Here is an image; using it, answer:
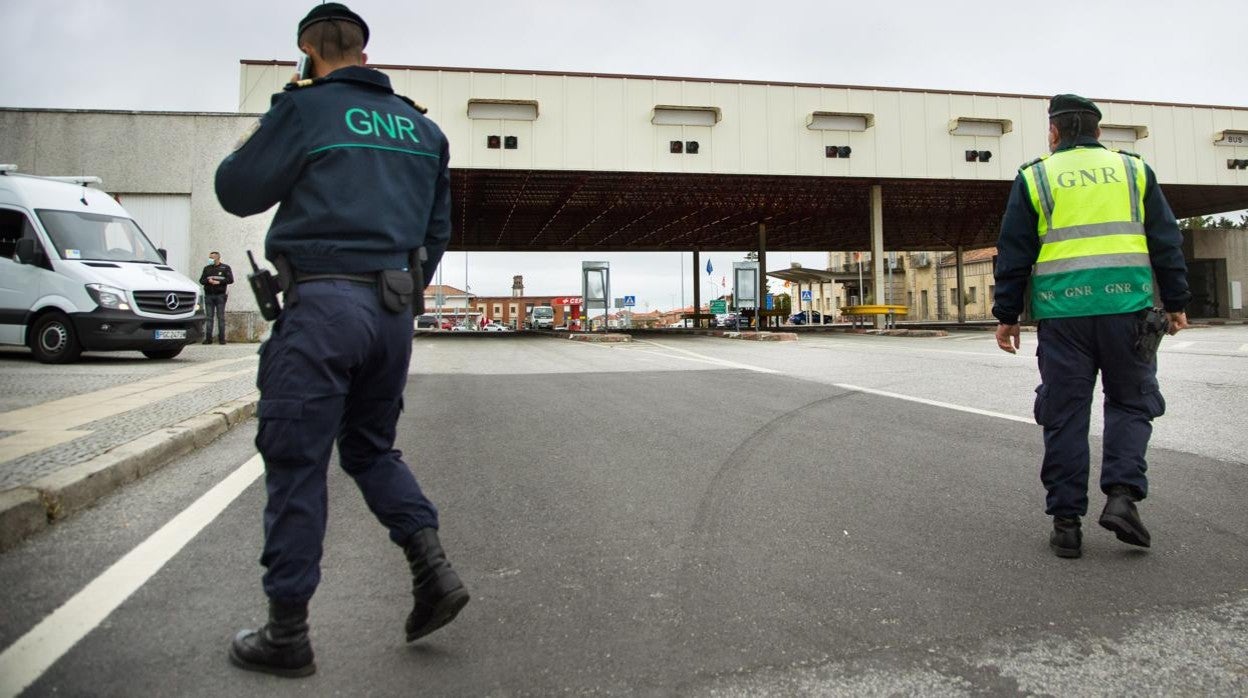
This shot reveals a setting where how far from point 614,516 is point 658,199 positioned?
29696 millimetres

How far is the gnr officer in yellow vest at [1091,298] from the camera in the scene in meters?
3.04

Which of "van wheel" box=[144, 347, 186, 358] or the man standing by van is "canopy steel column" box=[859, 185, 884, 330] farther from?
"van wheel" box=[144, 347, 186, 358]

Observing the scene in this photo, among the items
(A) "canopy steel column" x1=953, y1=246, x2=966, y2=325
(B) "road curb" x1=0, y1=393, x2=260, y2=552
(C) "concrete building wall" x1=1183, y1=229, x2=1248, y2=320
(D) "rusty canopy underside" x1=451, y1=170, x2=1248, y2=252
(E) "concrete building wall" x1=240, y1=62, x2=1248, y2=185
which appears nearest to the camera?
(B) "road curb" x1=0, y1=393, x2=260, y2=552

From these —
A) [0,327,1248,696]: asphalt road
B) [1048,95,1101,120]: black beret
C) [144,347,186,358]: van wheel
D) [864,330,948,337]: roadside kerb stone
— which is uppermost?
[1048,95,1101,120]: black beret

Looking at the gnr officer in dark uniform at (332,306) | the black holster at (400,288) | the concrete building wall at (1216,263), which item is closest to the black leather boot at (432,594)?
the gnr officer in dark uniform at (332,306)

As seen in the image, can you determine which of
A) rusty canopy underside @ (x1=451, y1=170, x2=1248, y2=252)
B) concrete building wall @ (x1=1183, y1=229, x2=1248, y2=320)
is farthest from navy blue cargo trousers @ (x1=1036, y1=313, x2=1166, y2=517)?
concrete building wall @ (x1=1183, y1=229, x2=1248, y2=320)

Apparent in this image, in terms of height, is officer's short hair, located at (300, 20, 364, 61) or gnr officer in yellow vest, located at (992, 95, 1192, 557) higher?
officer's short hair, located at (300, 20, 364, 61)

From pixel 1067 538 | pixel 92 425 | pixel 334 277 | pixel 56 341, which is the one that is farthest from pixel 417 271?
pixel 56 341

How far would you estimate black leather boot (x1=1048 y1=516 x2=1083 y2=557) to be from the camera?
2967mm

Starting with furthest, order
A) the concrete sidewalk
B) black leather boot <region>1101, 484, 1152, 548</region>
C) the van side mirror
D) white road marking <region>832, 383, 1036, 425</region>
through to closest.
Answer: the van side mirror
white road marking <region>832, 383, 1036, 425</region>
the concrete sidewalk
black leather boot <region>1101, 484, 1152, 548</region>

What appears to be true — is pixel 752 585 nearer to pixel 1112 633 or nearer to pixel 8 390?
pixel 1112 633

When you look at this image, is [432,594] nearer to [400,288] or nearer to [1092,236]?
[400,288]

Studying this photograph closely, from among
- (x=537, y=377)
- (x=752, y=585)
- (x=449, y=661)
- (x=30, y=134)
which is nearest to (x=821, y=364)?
(x=537, y=377)

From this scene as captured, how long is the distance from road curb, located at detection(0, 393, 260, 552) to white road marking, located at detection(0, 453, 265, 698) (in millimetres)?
478
